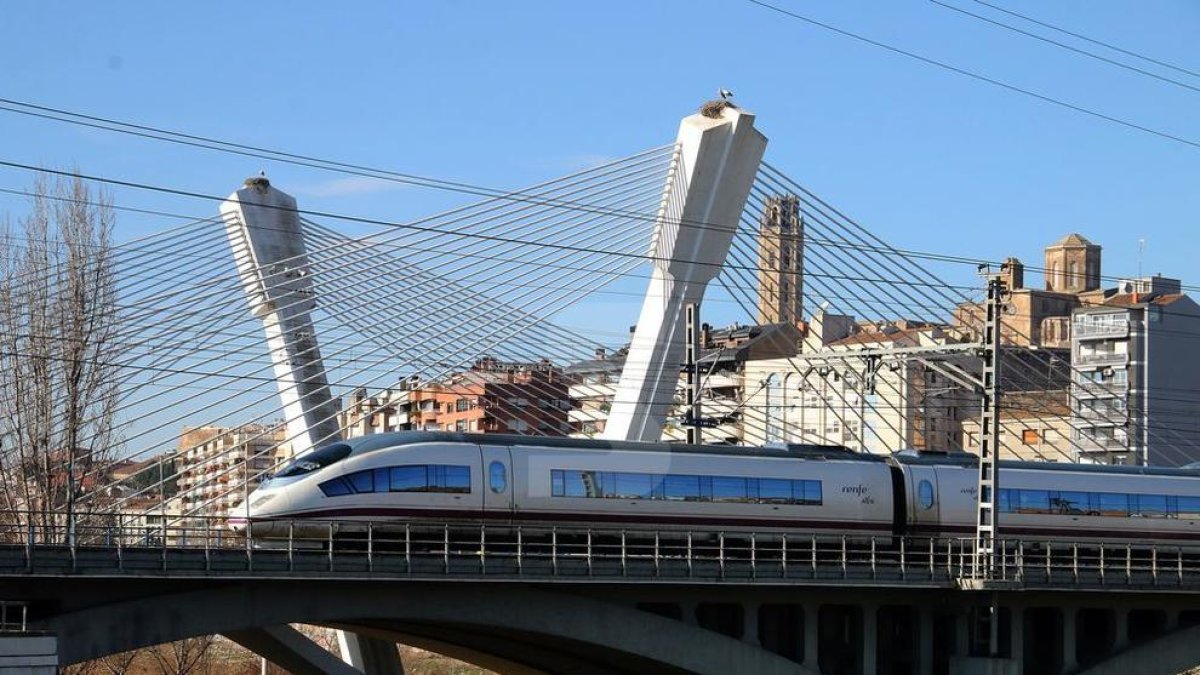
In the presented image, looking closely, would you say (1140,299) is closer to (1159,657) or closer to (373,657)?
(1159,657)

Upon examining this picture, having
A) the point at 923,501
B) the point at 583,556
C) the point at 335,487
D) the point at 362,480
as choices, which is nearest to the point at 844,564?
the point at 923,501

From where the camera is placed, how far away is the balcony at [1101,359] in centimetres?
13298

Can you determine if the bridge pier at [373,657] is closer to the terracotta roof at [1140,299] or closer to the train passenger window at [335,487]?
the train passenger window at [335,487]

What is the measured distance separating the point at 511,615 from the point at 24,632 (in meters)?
11.5

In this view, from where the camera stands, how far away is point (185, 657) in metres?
75.1

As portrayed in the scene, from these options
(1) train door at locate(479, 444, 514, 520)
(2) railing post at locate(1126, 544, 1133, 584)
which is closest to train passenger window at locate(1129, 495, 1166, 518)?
(2) railing post at locate(1126, 544, 1133, 584)

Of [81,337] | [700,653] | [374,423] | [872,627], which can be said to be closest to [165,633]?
[700,653]

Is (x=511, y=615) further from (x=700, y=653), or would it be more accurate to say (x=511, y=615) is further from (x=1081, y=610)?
(x=1081, y=610)

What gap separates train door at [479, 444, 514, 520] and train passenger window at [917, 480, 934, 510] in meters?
12.5

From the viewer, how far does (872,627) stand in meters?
47.5

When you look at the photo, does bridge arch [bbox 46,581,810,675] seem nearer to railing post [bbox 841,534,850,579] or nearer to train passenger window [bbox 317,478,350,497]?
railing post [bbox 841,534,850,579]

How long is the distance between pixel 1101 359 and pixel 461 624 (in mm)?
100837

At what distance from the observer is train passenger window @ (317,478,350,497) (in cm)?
4147

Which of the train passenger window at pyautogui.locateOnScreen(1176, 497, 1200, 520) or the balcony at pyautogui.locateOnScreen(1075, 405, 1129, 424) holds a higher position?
the balcony at pyautogui.locateOnScreen(1075, 405, 1129, 424)
